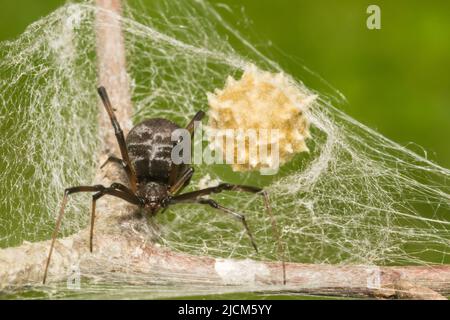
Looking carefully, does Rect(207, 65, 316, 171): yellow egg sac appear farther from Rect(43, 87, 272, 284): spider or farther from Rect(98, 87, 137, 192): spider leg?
Rect(98, 87, 137, 192): spider leg

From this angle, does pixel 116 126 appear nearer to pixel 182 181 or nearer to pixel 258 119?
pixel 182 181

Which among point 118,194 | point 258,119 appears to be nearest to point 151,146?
point 118,194

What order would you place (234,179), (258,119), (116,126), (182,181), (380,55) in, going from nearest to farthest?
1. (258,119)
2. (116,126)
3. (182,181)
4. (380,55)
5. (234,179)

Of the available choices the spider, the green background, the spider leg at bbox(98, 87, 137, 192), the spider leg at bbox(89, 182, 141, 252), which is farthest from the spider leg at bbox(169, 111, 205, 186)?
the green background

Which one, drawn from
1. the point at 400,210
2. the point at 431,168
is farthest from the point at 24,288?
the point at 431,168

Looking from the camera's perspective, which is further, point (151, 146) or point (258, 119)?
point (151, 146)

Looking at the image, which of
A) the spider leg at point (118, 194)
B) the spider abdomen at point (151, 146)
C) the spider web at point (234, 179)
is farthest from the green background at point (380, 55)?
the spider leg at point (118, 194)

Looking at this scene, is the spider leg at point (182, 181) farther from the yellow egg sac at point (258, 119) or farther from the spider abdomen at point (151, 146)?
the yellow egg sac at point (258, 119)
